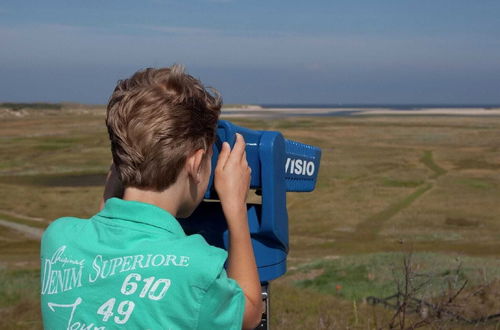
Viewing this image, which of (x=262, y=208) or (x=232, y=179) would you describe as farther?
(x=262, y=208)

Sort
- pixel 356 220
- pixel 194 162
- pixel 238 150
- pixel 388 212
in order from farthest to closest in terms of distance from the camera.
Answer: pixel 388 212, pixel 356 220, pixel 238 150, pixel 194 162

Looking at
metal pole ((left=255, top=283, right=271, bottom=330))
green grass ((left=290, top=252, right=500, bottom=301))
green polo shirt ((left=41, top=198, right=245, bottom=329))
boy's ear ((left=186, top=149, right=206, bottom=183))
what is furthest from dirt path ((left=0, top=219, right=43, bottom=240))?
boy's ear ((left=186, top=149, right=206, bottom=183))

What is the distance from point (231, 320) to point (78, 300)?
1.22 ft

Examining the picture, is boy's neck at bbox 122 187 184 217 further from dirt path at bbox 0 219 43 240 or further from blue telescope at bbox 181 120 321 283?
dirt path at bbox 0 219 43 240

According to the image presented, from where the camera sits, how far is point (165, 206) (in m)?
1.55

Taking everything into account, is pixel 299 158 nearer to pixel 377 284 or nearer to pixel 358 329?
pixel 358 329

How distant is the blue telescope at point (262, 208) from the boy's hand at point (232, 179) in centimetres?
17

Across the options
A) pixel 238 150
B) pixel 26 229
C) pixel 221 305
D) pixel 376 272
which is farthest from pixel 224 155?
pixel 26 229

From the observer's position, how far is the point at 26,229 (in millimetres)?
19156

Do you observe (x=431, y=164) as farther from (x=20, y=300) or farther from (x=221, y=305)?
(x=221, y=305)

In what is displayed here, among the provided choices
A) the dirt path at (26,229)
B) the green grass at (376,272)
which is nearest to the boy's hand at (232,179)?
the green grass at (376,272)

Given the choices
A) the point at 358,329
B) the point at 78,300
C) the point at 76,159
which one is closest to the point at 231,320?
the point at 78,300

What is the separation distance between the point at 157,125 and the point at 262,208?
481 mm

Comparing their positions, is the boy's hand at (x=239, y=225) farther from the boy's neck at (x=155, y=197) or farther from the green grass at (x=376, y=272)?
the green grass at (x=376, y=272)
